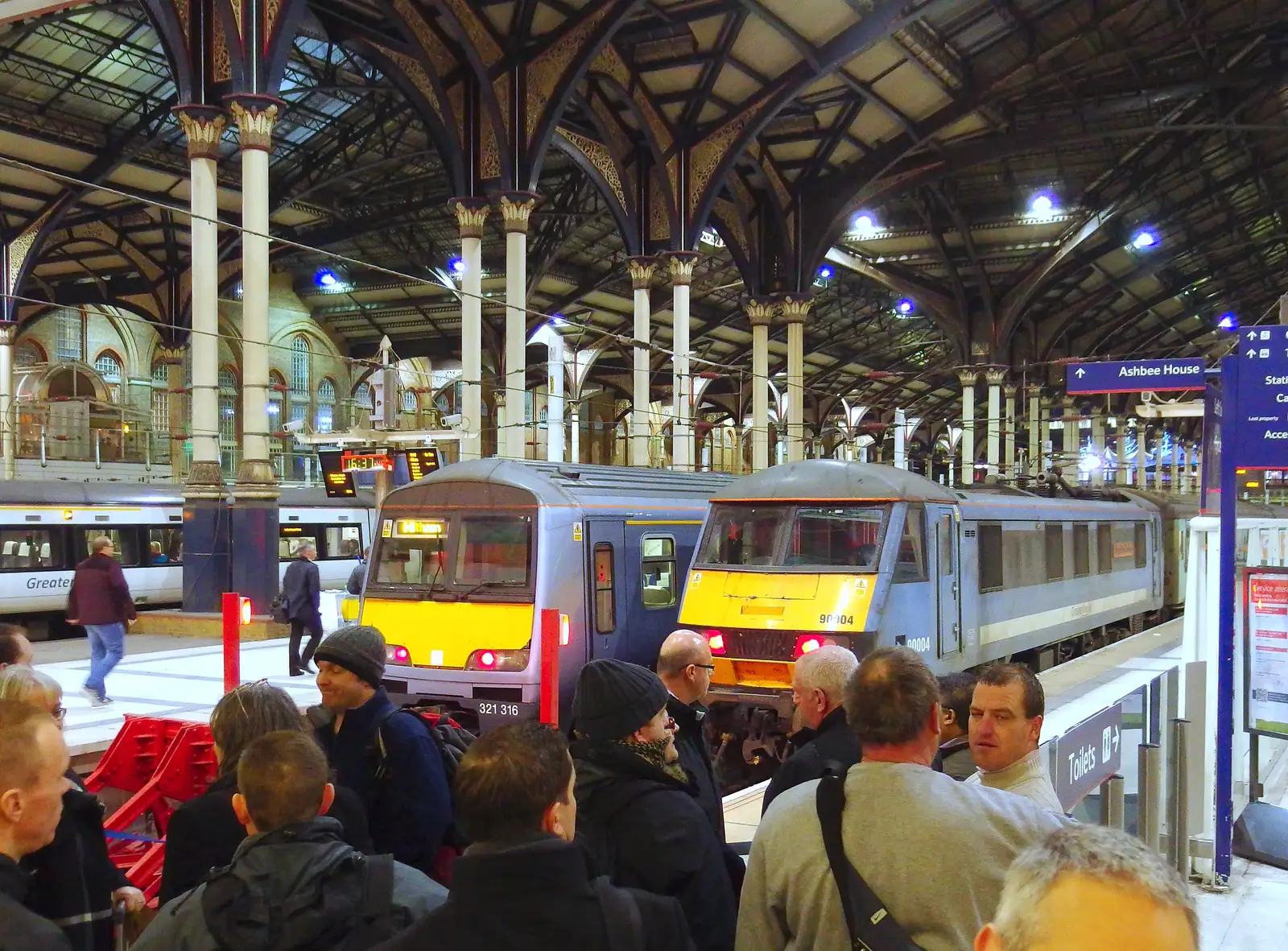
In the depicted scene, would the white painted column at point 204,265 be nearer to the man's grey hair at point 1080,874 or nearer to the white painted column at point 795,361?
the white painted column at point 795,361

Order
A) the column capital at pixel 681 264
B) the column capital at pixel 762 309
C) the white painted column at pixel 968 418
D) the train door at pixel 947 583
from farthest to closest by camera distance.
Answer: the white painted column at pixel 968 418 < the column capital at pixel 762 309 < the column capital at pixel 681 264 < the train door at pixel 947 583

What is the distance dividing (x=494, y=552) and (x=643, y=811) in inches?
310

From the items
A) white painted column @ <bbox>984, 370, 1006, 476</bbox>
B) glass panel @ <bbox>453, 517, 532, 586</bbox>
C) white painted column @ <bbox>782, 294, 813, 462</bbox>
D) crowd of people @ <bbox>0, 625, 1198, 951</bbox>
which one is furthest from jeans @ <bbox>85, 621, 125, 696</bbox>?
white painted column @ <bbox>984, 370, 1006, 476</bbox>

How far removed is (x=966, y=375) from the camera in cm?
3650

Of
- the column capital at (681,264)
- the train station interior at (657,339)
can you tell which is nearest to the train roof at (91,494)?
the train station interior at (657,339)

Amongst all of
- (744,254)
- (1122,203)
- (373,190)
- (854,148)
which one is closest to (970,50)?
(854,148)

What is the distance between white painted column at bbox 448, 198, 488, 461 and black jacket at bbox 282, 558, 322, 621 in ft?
21.8

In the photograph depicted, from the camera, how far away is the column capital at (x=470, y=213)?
20141 mm

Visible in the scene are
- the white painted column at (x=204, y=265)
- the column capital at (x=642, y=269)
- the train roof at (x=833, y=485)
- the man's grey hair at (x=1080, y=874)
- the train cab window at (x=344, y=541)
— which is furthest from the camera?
the train cab window at (x=344, y=541)

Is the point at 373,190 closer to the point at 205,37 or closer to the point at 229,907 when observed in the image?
the point at 205,37

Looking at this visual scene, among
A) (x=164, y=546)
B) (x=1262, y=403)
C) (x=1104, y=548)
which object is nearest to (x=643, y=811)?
(x=1262, y=403)

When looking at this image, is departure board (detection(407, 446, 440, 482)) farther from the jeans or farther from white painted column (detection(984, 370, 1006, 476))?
white painted column (detection(984, 370, 1006, 476))

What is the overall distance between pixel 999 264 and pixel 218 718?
35.7 meters

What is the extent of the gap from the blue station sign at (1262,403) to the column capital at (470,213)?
15964 mm
